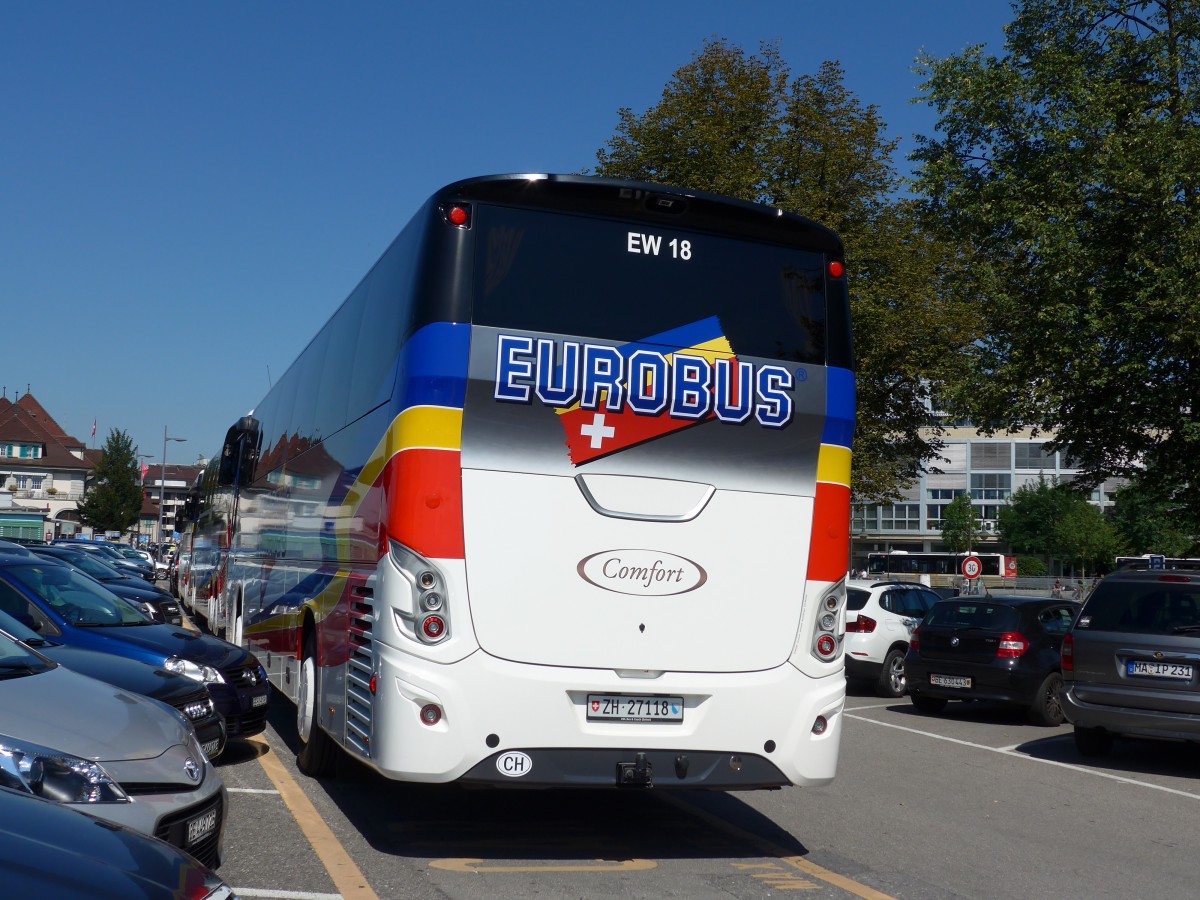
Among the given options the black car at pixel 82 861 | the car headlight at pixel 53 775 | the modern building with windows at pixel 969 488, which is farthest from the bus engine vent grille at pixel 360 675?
the modern building with windows at pixel 969 488

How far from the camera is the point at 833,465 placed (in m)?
7.36

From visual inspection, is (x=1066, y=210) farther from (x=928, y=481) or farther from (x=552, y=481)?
(x=928, y=481)

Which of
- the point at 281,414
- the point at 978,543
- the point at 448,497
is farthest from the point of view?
the point at 978,543

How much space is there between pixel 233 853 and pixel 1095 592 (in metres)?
8.67

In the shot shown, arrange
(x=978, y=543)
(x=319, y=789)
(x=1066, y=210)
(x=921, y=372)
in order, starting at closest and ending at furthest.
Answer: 1. (x=319, y=789)
2. (x=1066, y=210)
3. (x=921, y=372)
4. (x=978, y=543)

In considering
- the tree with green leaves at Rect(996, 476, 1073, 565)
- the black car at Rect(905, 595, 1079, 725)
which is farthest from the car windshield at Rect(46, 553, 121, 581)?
the tree with green leaves at Rect(996, 476, 1073, 565)

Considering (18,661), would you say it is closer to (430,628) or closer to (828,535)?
(430,628)

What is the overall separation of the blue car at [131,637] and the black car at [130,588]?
8.08ft

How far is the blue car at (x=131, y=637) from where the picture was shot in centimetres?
938

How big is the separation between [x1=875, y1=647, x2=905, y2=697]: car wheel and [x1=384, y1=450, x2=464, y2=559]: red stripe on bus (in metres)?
13.1

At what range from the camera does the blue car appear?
938cm

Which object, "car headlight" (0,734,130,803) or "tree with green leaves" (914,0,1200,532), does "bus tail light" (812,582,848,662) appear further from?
"tree with green leaves" (914,0,1200,532)

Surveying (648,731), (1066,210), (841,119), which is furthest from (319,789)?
(841,119)

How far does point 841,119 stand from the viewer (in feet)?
101
